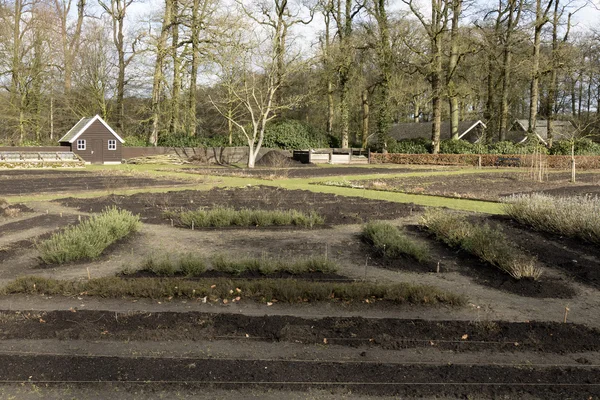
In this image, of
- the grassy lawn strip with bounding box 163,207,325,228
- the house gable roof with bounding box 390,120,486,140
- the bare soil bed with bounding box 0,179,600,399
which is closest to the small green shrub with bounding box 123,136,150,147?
the house gable roof with bounding box 390,120,486,140

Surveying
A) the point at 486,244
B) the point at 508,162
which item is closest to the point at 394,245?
the point at 486,244

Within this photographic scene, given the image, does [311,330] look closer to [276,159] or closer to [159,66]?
[276,159]

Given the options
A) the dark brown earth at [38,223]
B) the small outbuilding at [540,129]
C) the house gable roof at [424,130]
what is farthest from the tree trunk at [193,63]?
the small outbuilding at [540,129]

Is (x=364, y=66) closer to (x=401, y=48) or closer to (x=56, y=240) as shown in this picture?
(x=401, y=48)

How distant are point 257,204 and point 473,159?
29.4 metres

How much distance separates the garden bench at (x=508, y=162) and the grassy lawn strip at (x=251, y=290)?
34021 millimetres

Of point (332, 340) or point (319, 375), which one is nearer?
point (319, 375)

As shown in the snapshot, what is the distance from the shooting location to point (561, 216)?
9500 millimetres

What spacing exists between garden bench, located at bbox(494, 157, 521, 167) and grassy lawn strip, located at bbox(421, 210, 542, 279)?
97.2ft

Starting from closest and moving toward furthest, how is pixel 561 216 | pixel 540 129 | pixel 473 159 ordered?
pixel 561 216 → pixel 473 159 → pixel 540 129

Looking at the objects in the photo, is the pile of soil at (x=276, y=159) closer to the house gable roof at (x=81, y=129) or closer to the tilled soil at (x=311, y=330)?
the house gable roof at (x=81, y=129)

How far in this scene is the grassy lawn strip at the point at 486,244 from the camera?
22.6ft

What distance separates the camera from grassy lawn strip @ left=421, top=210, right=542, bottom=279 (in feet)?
22.6

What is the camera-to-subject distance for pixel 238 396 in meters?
3.76
